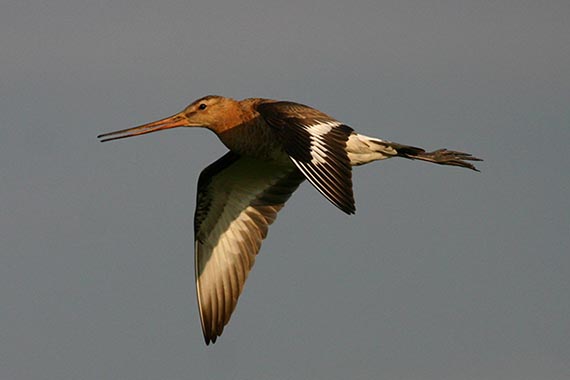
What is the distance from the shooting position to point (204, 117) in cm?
1475

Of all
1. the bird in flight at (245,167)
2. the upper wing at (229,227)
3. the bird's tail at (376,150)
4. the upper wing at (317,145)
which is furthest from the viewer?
the upper wing at (229,227)

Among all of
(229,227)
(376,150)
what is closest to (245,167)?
(229,227)

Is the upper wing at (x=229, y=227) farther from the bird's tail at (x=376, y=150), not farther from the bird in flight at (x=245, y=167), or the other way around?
the bird's tail at (x=376, y=150)

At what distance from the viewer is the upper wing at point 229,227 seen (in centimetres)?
1574

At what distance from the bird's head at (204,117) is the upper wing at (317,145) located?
603 millimetres

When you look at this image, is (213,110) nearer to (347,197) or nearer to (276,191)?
(276,191)

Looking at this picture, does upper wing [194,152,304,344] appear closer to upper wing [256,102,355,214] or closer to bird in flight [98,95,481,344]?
bird in flight [98,95,481,344]

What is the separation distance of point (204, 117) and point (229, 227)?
6.03 feet

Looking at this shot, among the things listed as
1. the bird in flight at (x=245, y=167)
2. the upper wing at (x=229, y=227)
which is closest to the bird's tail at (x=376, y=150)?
the bird in flight at (x=245, y=167)

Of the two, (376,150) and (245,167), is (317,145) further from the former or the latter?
(245,167)

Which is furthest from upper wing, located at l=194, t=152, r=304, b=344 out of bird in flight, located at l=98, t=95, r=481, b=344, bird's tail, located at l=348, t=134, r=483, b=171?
bird's tail, located at l=348, t=134, r=483, b=171

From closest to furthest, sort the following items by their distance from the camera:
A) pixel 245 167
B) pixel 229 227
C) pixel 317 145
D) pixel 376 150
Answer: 1. pixel 317 145
2. pixel 376 150
3. pixel 245 167
4. pixel 229 227

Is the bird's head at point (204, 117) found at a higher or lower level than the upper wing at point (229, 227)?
higher

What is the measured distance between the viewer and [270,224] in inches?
626
